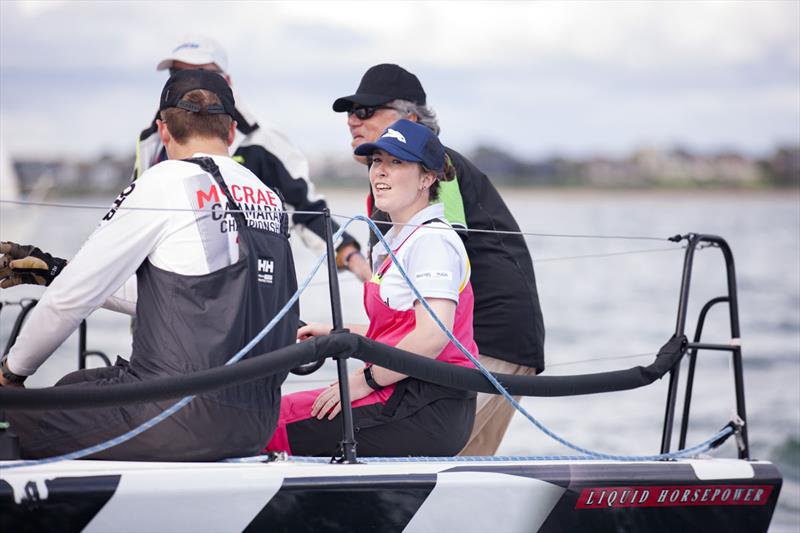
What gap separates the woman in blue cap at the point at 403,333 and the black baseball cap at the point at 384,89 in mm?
683

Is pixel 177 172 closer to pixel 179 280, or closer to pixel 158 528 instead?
pixel 179 280

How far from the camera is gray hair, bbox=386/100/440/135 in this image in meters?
3.89

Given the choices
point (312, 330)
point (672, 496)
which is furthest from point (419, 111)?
point (672, 496)

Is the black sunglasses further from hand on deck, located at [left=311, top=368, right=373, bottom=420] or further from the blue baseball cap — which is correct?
hand on deck, located at [left=311, top=368, right=373, bottom=420]

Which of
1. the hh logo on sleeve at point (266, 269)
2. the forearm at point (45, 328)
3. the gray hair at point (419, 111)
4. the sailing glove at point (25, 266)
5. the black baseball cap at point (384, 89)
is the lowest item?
the forearm at point (45, 328)

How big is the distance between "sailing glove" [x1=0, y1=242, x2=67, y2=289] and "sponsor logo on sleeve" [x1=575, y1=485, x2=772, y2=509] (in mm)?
1581

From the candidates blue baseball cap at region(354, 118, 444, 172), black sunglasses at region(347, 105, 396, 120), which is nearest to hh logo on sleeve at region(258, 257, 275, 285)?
blue baseball cap at region(354, 118, 444, 172)

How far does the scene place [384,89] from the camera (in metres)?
3.90

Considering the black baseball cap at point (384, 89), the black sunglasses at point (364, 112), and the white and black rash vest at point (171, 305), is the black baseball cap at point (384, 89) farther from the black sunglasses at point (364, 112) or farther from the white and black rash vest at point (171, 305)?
the white and black rash vest at point (171, 305)

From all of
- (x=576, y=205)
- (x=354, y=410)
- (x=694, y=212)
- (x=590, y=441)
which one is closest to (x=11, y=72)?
(x=576, y=205)

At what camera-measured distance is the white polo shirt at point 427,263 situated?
3.01 meters

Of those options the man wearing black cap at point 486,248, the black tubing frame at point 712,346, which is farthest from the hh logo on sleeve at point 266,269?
the black tubing frame at point 712,346

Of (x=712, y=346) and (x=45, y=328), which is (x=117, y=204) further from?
(x=712, y=346)

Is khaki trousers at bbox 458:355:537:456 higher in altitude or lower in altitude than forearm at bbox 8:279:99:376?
lower
